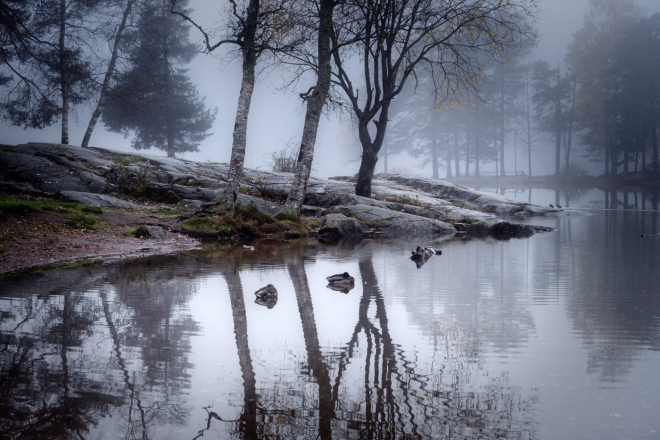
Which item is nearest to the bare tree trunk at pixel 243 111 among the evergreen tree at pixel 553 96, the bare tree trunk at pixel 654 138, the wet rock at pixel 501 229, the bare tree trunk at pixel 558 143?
the wet rock at pixel 501 229

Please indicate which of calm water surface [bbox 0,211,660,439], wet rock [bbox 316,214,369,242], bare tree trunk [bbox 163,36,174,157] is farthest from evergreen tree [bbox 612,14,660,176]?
calm water surface [bbox 0,211,660,439]

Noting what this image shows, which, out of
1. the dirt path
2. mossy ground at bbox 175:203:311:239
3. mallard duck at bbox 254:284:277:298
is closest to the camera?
mallard duck at bbox 254:284:277:298

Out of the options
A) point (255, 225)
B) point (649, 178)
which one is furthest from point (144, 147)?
point (649, 178)

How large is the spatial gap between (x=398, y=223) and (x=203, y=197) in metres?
6.72

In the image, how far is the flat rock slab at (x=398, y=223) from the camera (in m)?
15.8

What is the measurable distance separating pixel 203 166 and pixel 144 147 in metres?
19.5

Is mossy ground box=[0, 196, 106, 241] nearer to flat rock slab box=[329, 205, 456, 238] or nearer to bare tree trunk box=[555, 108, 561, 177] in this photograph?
flat rock slab box=[329, 205, 456, 238]

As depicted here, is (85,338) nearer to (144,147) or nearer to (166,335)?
(166,335)

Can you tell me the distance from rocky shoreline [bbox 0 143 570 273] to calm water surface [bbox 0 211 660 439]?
5.47 m

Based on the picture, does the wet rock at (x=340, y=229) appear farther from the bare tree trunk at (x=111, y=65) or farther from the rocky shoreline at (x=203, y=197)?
the bare tree trunk at (x=111, y=65)

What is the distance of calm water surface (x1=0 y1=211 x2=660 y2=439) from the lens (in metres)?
2.49

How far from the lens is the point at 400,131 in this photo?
67312 mm

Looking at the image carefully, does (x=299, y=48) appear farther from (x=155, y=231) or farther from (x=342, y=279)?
(x=342, y=279)

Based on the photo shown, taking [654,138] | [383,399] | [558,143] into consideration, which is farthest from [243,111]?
[558,143]
